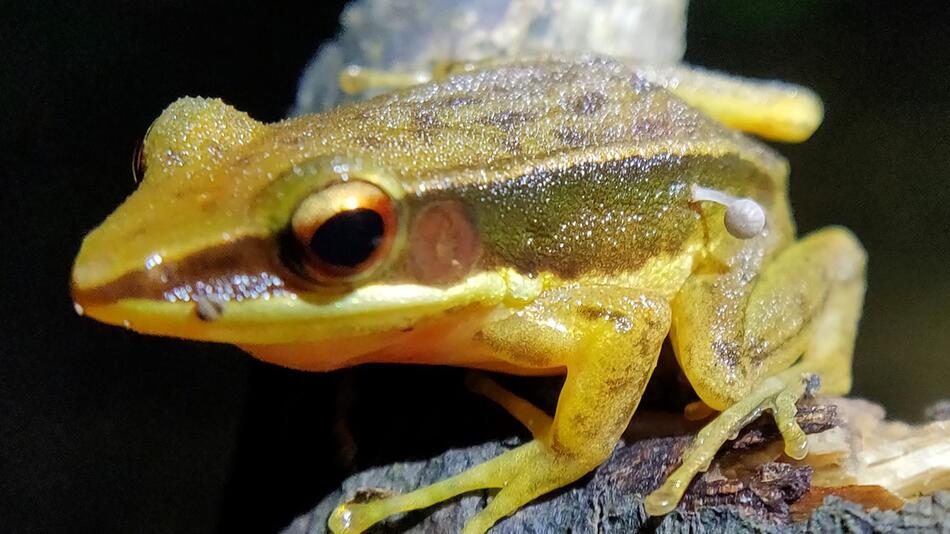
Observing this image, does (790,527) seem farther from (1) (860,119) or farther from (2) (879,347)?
(1) (860,119)

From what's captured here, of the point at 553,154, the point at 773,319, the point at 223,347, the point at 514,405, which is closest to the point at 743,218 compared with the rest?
the point at 773,319

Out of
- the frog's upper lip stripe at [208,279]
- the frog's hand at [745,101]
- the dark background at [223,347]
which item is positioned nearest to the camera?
the frog's upper lip stripe at [208,279]

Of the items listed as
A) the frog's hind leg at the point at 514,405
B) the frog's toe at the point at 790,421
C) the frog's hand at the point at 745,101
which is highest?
the frog's hand at the point at 745,101

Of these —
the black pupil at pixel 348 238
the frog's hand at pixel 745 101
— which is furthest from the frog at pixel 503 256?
the frog's hand at pixel 745 101

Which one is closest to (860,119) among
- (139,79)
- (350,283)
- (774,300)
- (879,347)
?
(879,347)

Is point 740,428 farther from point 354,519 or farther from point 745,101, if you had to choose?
point 745,101

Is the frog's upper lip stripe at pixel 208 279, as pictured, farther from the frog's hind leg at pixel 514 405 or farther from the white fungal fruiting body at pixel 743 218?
the white fungal fruiting body at pixel 743 218
